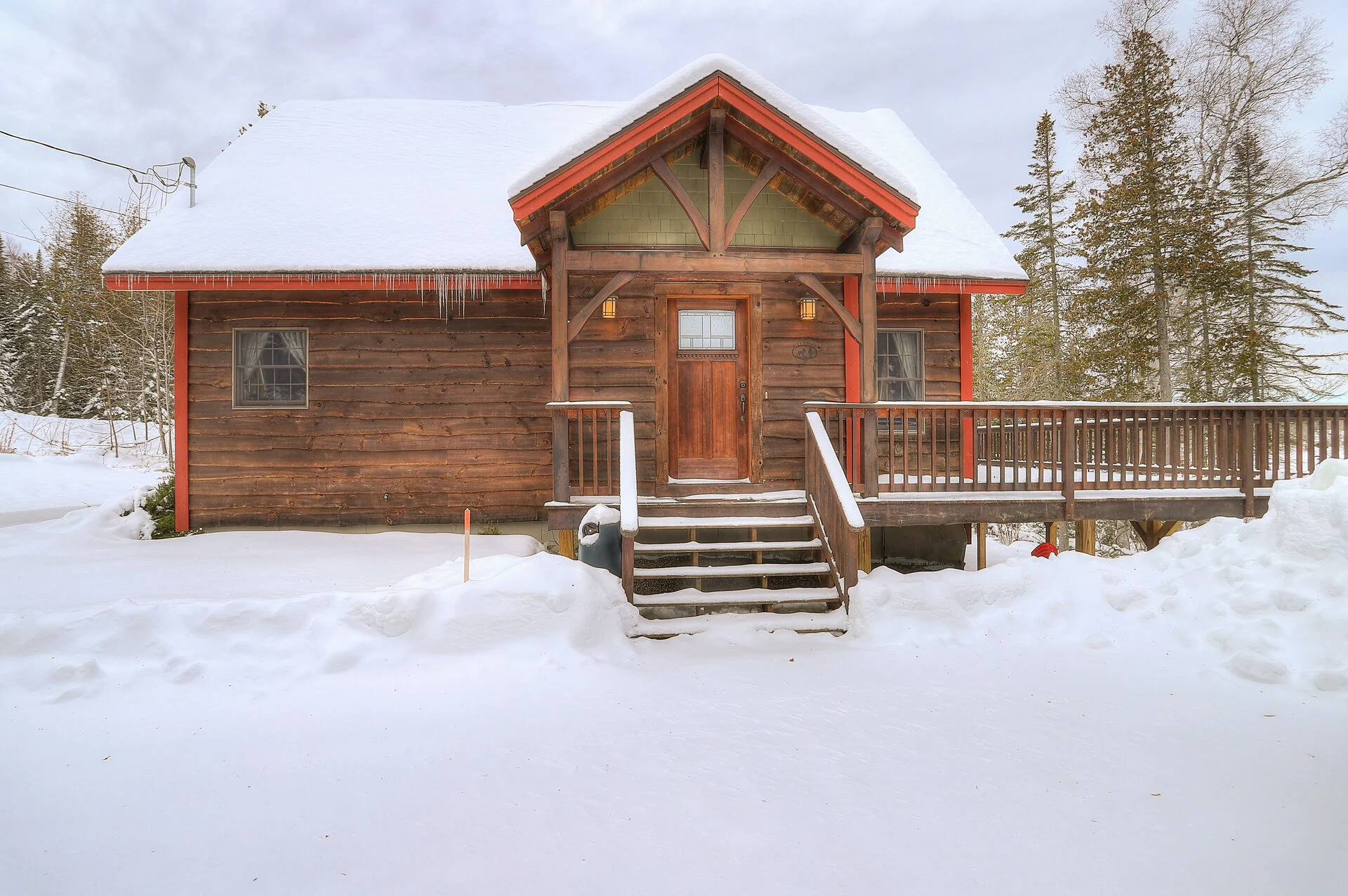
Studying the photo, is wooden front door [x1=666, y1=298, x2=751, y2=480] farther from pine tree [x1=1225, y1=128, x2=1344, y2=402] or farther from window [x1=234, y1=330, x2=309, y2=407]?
pine tree [x1=1225, y1=128, x2=1344, y2=402]

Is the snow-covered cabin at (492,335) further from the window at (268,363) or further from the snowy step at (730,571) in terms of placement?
the snowy step at (730,571)

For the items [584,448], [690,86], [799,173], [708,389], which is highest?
[690,86]

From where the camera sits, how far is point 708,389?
25.4ft

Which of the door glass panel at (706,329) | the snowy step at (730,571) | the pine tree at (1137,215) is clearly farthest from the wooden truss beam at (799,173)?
the pine tree at (1137,215)

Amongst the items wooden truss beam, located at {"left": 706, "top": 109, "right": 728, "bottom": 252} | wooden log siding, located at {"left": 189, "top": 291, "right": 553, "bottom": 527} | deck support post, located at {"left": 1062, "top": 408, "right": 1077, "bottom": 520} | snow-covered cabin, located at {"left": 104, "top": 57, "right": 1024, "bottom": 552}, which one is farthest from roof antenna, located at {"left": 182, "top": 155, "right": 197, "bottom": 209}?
deck support post, located at {"left": 1062, "top": 408, "right": 1077, "bottom": 520}

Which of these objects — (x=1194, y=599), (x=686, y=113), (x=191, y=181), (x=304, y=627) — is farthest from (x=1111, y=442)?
(x=191, y=181)

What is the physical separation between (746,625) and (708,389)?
3414 mm

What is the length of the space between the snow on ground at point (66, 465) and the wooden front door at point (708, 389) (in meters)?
9.83

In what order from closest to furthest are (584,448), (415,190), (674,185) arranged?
(674,185), (584,448), (415,190)

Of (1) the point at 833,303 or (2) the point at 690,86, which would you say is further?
(1) the point at 833,303

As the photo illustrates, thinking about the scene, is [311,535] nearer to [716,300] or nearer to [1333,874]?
[716,300]

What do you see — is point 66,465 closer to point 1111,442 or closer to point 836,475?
point 836,475

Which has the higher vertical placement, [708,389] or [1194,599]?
[708,389]

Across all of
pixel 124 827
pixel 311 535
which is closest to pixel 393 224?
pixel 311 535
